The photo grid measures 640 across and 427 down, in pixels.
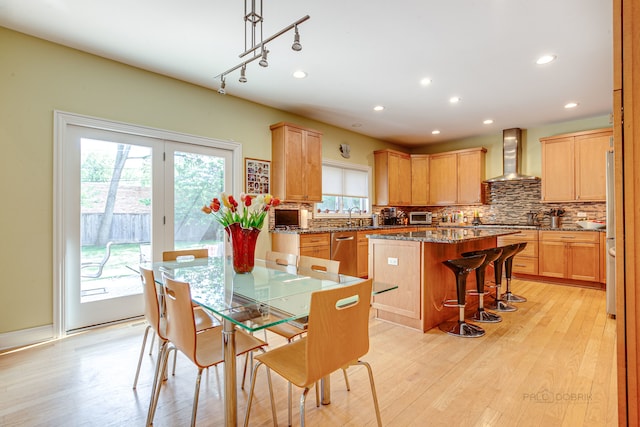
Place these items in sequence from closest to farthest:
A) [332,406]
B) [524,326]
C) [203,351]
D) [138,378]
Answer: [203,351] < [332,406] < [138,378] < [524,326]

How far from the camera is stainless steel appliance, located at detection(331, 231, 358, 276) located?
4637mm

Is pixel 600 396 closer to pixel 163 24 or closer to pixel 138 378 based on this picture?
pixel 138 378

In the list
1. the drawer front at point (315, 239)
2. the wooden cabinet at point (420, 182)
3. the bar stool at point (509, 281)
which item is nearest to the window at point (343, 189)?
the drawer front at point (315, 239)

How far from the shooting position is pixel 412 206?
724cm

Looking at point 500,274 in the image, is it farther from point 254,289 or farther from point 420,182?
point 420,182

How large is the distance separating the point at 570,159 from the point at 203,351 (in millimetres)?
6002

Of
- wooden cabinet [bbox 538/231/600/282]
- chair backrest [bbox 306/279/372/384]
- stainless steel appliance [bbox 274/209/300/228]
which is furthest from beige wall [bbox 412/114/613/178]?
chair backrest [bbox 306/279/372/384]

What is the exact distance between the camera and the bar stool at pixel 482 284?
313 cm

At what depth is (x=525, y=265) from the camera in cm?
516

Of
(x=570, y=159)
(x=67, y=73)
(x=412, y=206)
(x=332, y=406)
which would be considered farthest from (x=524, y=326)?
(x=67, y=73)

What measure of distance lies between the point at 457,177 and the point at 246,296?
5864mm

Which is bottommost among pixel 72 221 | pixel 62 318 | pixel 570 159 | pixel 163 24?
pixel 62 318

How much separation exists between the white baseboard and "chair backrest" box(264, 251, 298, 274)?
213 centimetres

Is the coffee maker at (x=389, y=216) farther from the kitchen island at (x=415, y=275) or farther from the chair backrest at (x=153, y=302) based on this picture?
the chair backrest at (x=153, y=302)
